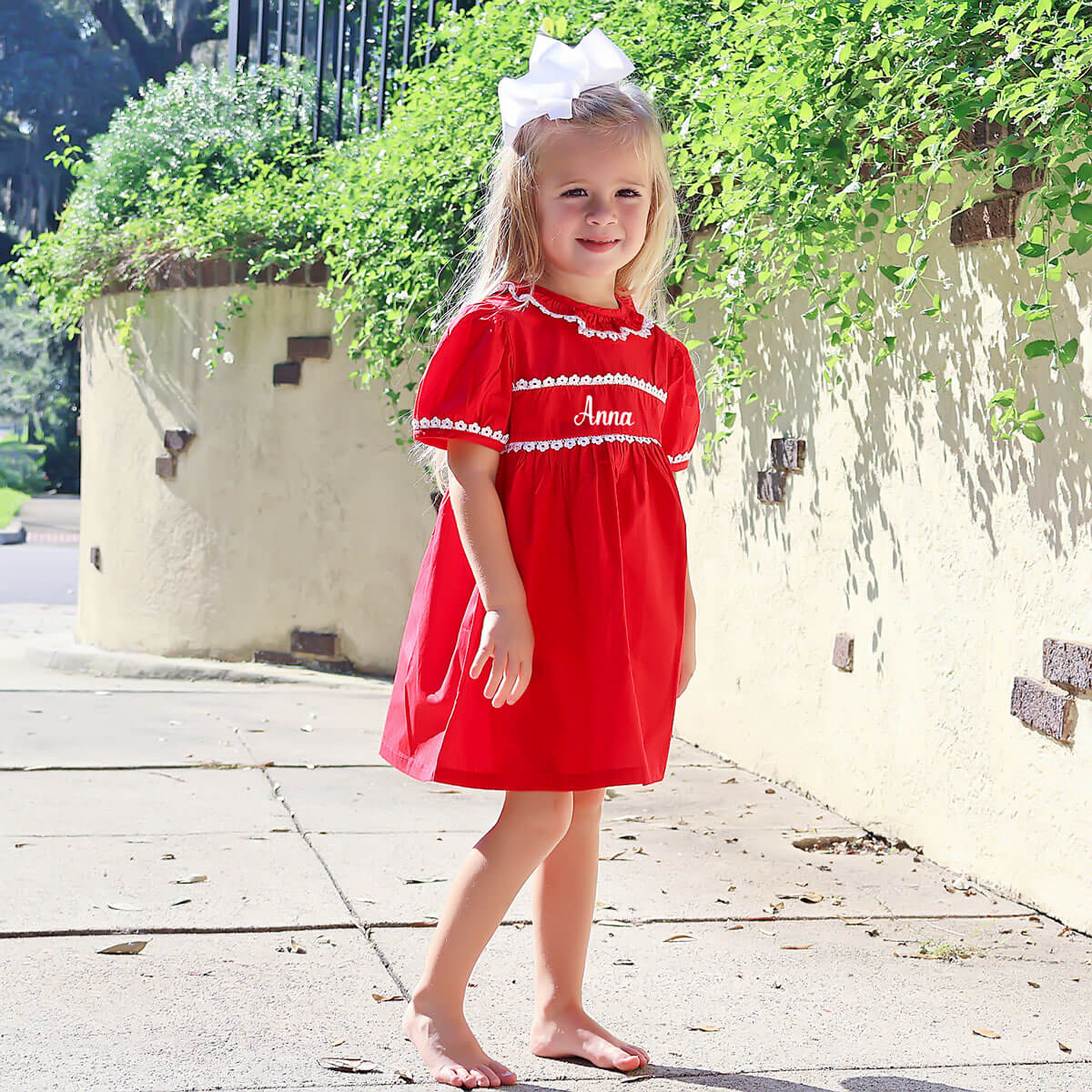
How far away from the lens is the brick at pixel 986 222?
10.9 feet

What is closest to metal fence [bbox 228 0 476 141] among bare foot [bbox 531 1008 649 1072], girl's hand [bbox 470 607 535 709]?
girl's hand [bbox 470 607 535 709]

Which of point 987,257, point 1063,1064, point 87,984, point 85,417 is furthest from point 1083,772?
point 85,417

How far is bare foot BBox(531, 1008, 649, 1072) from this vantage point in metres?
2.33

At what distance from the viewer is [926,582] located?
3.73m

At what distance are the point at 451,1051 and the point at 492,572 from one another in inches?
30.7

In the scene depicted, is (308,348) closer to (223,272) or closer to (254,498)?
(223,272)

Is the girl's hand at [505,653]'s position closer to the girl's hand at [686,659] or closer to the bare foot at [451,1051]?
the girl's hand at [686,659]

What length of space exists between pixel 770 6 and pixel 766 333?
126 centimetres

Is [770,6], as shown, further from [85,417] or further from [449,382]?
[85,417]

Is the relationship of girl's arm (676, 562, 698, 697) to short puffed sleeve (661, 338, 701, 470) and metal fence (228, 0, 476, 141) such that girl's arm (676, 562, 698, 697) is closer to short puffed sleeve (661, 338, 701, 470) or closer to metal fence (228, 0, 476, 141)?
short puffed sleeve (661, 338, 701, 470)

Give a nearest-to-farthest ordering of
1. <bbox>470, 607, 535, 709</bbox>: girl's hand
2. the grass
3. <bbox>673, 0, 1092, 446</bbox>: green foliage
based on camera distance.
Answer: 1. <bbox>470, 607, 535, 709</bbox>: girl's hand
2. <bbox>673, 0, 1092, 446</bbox>: green foliage
3. the grass

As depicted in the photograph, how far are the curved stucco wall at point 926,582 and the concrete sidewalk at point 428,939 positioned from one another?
0.14m

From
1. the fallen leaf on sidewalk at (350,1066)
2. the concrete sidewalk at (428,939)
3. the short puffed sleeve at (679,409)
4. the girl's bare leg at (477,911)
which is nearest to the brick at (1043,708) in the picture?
the concrete sidewalk at (428,939)

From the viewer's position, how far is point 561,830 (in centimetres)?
231
